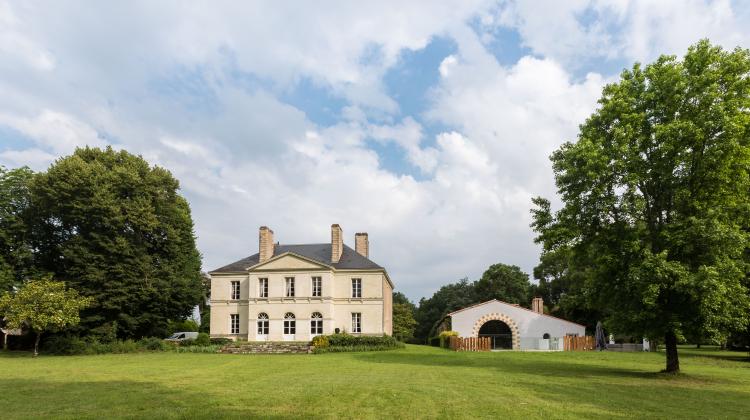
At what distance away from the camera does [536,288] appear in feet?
229

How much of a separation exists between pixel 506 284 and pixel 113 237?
4817cm

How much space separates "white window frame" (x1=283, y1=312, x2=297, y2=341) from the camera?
40469mm

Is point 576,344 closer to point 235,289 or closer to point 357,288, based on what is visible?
point 357,288

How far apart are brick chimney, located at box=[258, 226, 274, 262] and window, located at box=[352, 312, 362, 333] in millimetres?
8222

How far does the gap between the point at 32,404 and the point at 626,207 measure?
681 inches

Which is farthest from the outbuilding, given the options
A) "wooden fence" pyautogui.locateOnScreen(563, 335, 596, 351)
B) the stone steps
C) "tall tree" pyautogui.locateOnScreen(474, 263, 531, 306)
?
"tall tree" pyautogui.locateOnScreen(474, 263, 531, 306)

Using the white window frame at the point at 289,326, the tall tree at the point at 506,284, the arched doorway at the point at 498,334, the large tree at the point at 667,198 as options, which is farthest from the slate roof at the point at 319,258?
the tall tree at the point at 506,284

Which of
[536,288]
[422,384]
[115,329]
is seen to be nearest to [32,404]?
[422,384]

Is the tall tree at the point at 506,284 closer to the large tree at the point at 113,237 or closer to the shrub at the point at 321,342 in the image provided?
the shrub at the point at 321,342

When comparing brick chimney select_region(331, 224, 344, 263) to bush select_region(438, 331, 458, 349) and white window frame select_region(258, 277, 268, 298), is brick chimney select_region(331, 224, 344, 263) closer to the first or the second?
white window frame select_region(258, 277, 268, 298)

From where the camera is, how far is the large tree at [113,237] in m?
33.8

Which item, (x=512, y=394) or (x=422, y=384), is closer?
(x=512, y=394)

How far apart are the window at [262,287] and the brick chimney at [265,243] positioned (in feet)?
6.15

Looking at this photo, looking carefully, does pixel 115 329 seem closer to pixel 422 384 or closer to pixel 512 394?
pixel 422 384
